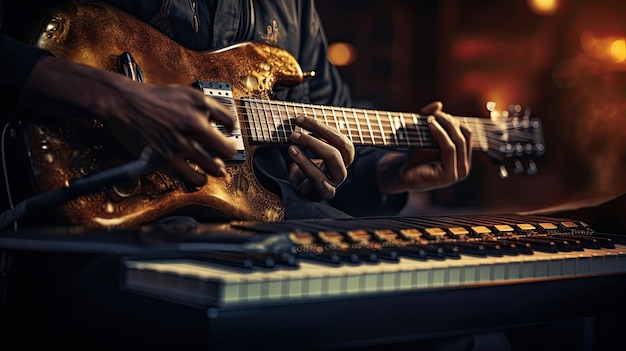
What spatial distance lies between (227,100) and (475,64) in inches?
89.2

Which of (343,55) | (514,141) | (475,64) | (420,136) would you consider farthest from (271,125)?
(475,64)

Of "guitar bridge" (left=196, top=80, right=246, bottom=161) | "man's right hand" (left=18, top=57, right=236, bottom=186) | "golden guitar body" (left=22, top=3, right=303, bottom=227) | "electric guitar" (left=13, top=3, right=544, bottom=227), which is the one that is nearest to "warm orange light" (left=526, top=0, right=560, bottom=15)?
"electric guitar" (left=13, top=3, right=544, bottom=227)

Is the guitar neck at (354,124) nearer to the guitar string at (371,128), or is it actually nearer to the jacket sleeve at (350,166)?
the guitar string at (371,128)

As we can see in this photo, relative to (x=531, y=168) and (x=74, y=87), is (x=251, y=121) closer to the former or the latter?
(x=74, y=87)

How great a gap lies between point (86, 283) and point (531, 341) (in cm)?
105

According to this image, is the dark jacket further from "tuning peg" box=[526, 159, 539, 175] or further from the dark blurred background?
the dark blurred background

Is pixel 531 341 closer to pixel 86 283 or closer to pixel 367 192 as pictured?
pixel 367 192

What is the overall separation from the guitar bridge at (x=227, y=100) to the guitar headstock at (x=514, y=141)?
843mm

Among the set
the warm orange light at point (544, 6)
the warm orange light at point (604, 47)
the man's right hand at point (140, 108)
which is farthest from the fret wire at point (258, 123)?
the warm orange light at point (544, 6)

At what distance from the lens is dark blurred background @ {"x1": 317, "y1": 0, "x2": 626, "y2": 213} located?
8.76 feet

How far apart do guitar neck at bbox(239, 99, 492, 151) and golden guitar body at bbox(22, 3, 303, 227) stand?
3 cm

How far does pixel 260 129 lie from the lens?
141cm

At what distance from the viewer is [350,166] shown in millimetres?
1916

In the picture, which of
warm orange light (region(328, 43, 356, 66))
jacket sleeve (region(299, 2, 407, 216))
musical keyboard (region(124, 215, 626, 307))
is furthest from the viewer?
warm orange light (region(328, 43, 356, 66))
